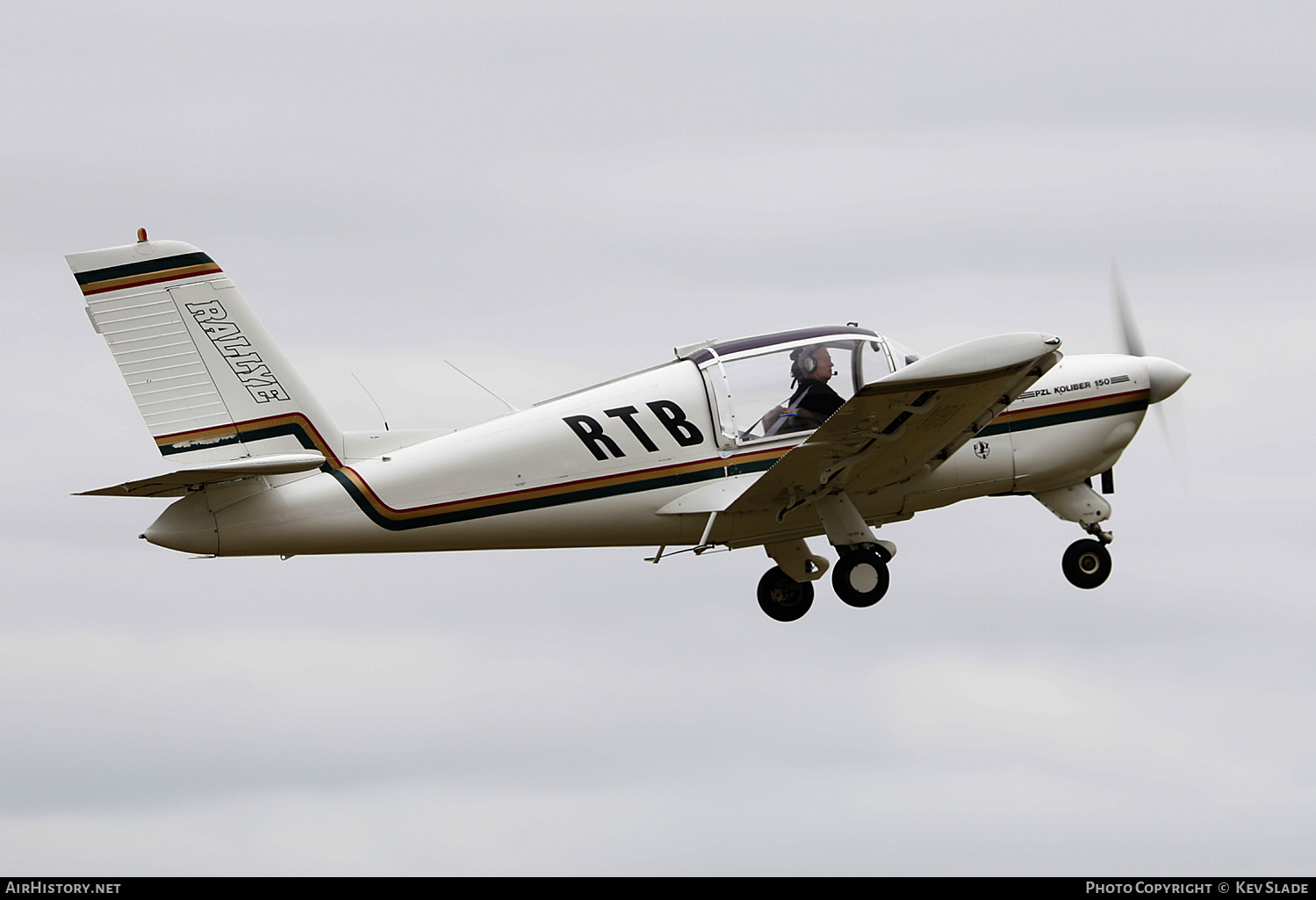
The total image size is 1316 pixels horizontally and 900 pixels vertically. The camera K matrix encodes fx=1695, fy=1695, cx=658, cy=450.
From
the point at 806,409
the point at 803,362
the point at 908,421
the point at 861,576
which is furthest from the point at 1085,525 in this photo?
the point at 803,362

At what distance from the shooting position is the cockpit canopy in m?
16.5

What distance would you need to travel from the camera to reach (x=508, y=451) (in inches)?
653

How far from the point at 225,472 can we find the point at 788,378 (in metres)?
5.47

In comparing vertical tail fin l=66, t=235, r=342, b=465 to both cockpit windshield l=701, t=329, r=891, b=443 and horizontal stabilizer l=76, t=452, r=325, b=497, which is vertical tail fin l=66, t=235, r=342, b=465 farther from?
cockpit windshield l=701, t=329, r=891, b=443

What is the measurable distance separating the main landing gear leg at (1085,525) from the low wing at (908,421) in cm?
177

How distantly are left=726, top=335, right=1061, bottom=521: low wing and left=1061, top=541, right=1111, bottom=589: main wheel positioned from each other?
213cm

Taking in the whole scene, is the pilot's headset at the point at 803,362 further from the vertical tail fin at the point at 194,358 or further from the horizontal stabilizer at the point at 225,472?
the horizontal stabilizer at the point at 225,472

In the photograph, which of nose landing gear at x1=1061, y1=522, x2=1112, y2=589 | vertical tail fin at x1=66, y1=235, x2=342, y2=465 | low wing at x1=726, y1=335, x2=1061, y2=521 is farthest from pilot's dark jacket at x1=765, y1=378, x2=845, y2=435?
vertical tail fin at x1=66, y1=235, x2=342, y2=465

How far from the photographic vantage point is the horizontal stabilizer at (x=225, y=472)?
15547 mm

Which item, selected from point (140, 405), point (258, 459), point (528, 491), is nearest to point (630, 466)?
point (528, 491)

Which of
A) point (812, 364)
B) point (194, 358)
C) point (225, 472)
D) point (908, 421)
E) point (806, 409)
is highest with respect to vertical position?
point (194, 358)

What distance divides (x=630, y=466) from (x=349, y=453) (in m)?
2.80

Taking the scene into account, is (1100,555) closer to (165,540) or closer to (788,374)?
(788,374)

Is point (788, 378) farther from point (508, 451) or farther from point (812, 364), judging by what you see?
point (508, 451)
